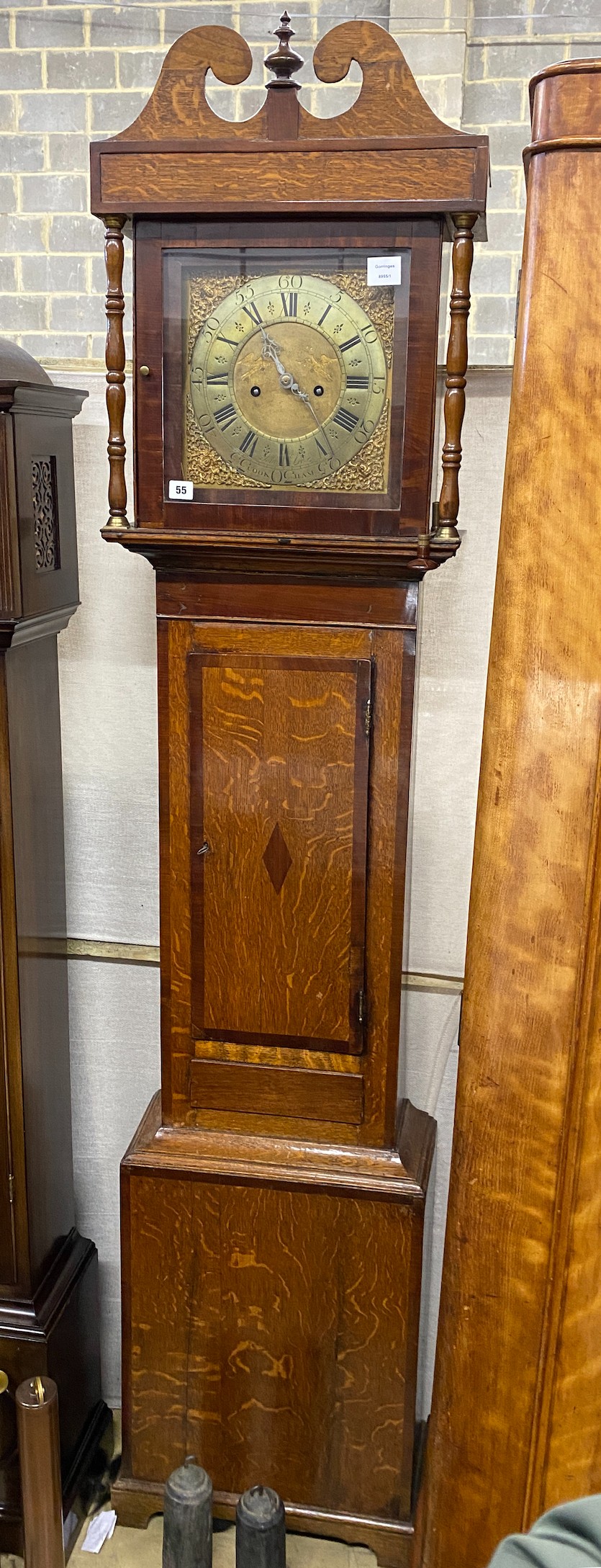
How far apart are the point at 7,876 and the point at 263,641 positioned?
19.8 inches

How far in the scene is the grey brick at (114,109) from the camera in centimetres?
165

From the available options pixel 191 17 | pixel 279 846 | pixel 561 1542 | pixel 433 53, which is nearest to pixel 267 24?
pixel 191 17

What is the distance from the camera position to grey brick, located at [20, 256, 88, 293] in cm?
173

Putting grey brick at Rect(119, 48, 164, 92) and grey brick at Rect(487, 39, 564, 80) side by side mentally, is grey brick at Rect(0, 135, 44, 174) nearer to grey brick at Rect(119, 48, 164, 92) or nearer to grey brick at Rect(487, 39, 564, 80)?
grey brick at Rect(119, 48, 164, 92)

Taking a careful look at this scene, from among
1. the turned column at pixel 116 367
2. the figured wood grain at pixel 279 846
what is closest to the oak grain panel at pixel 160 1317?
the figured wood grain at pixel 279 846

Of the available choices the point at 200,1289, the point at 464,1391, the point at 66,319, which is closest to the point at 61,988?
the point at 200,1289

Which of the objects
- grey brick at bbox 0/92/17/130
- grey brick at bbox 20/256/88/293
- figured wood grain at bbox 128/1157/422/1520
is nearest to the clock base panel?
figured wood grain at bbox 128/1157/422/1520

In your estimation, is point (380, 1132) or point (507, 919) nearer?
point (507, 919)

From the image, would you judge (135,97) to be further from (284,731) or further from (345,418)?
(284,731)

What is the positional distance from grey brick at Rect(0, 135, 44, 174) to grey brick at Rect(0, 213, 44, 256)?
66mm

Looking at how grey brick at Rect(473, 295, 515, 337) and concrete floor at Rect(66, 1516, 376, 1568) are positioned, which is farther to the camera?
concrete floor at Rect(66, 1516, 376, 1568)

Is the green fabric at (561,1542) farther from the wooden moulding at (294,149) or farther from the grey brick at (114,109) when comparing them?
the grey brick at (114,109)

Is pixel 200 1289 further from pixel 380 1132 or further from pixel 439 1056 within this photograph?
pixel 439 1056

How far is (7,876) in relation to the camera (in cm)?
173
